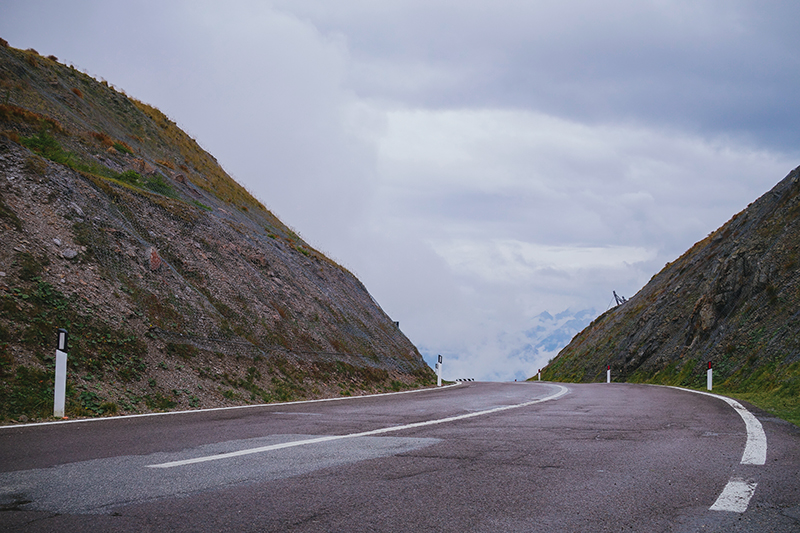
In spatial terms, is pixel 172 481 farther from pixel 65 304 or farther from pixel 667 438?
pixel 65 304

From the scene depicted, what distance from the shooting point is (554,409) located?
10086 millimetres

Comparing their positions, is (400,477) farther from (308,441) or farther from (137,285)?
(137,285)

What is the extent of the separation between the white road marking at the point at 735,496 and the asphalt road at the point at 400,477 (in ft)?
0.05

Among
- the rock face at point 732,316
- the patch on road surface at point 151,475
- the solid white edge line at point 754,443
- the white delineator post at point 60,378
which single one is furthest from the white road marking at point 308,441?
the rock face at point 732,316

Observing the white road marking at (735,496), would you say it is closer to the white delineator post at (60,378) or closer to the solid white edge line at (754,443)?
the solid white edge line at (754,443)

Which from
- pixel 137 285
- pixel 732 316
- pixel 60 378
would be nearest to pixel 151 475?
pixel 60 378

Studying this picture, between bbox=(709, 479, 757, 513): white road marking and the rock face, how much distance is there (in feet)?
39.8

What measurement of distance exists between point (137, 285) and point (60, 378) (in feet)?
18.3

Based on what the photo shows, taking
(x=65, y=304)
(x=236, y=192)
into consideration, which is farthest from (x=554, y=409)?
(x=236, y=192)

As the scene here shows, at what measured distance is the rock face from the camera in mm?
19531

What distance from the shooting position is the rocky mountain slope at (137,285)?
35.3ft

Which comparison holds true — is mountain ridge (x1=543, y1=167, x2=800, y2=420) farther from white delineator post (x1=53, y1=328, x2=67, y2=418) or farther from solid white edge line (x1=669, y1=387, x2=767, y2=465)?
white delineator post (x1=53, y1=328, x2=67, y2=418)

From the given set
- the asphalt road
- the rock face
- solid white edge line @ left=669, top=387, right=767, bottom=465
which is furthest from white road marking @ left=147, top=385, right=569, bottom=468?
the rock face

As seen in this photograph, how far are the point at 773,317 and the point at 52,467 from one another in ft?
78.4
